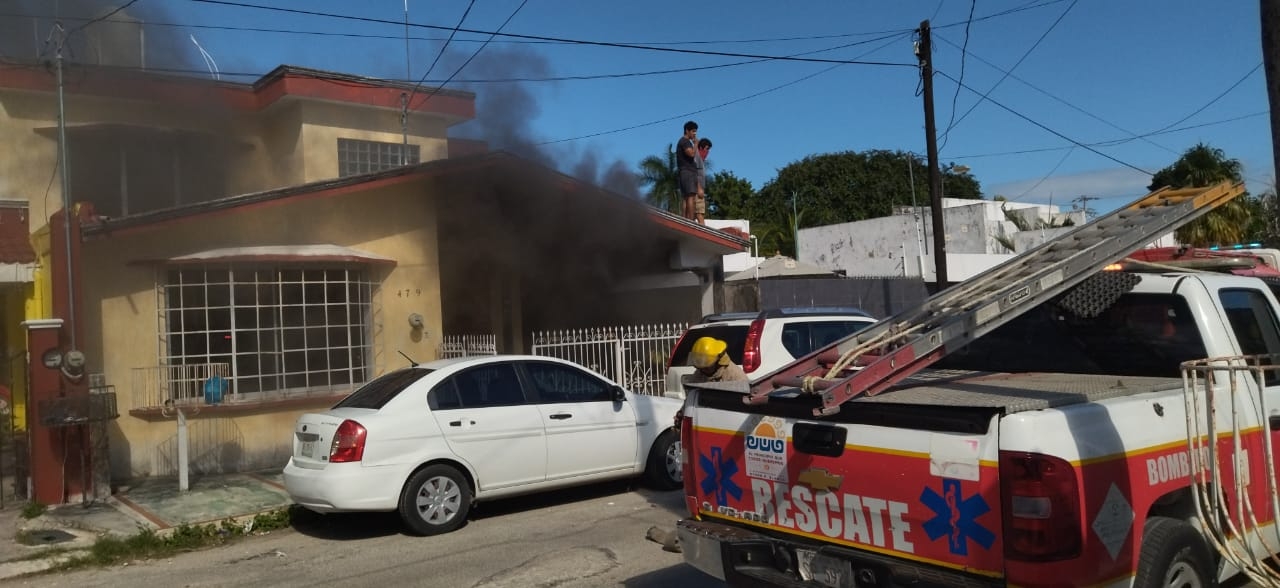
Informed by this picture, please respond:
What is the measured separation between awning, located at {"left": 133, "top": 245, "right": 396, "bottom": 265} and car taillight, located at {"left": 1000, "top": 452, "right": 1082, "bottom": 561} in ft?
31.5

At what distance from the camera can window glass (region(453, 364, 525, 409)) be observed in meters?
8.06

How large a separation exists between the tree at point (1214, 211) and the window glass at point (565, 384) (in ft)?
50.5

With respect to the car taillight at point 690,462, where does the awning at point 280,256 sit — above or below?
above

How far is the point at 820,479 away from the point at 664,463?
202 inches

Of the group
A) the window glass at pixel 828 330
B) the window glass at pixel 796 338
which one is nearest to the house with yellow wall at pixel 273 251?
the window glass at pixel 828 330

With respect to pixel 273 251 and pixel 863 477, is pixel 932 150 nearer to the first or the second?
pixel 273 251

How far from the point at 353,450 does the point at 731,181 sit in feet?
162

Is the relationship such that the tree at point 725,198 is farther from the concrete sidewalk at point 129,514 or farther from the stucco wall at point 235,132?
the concrete sidewalk at point 129,514

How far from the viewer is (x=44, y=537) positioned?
8.10 metres

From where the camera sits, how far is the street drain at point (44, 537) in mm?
7930

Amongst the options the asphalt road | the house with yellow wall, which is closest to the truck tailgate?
the asphalt road

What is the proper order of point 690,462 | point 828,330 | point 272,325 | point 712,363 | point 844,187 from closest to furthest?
1. point 690,462
2. point 712,363
3. point 828,330
4. point 272,325
5. point 844,187

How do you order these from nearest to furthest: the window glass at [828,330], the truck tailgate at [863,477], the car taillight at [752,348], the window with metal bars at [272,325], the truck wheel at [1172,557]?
1. the truck tailgate at [863,477]
2. the truck wheel at [1172,557]
3. the car taillight at [752,348]
4. the window glass at [828,330]
5. the window with metal bars at [272,325]

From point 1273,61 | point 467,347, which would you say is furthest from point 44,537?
point 1273,61
